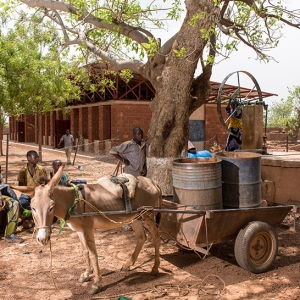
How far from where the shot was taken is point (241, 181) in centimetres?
504

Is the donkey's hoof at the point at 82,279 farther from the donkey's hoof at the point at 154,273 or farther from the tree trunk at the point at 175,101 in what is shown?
the tree trunk at the point at 175,101

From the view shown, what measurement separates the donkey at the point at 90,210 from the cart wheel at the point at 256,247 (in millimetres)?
1111

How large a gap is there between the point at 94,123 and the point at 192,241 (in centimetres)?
2012

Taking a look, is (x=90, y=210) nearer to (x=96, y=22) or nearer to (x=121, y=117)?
(x=96, y=22)

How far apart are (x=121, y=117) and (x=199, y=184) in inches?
618

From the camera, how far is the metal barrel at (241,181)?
503cm

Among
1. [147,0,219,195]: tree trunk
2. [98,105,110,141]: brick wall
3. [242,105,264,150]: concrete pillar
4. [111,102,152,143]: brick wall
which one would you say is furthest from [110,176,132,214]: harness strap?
[98,105,110,141]: brick wall

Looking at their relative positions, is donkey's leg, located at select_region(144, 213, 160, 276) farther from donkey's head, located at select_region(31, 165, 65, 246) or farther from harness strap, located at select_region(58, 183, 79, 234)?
donkey's head, located at select_region(31, 165, 65, 246)

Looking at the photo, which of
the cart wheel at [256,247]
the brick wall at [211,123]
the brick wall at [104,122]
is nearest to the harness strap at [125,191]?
the cart wheel at [256,247]

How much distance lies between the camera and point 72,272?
16.9 ft

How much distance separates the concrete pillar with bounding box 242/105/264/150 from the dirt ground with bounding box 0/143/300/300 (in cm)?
227

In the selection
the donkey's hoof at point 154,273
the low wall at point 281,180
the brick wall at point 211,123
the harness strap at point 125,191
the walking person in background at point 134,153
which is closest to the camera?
the harness strap at point 125,191

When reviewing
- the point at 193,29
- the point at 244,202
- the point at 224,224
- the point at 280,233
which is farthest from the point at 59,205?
the point at 280,233

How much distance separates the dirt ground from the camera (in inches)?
175
